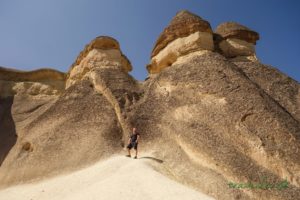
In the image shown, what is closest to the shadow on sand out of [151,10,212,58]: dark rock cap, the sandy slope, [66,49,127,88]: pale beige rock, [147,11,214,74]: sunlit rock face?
the sandy slope

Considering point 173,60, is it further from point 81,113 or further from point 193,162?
point 193,162

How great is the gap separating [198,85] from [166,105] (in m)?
1.48

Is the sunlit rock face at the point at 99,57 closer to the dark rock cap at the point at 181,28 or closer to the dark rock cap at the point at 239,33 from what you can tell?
the dark rock cap at the point at 181,28

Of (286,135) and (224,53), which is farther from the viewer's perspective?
(224,53)

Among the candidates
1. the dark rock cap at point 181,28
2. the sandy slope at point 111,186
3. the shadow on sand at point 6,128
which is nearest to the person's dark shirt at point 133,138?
the sandy slope at point 111,186

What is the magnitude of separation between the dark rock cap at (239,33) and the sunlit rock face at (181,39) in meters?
1.68

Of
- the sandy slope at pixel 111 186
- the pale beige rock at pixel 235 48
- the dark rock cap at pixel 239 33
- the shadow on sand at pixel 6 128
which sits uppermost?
the dark rock cap at pixel 239 33

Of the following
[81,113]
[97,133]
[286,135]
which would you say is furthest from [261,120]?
[81,113]

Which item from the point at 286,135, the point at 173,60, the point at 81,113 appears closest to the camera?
the point at 286,135

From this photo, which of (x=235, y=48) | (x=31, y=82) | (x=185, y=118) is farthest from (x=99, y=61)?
(x=31, y=82)

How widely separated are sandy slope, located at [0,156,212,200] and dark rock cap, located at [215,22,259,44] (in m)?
9.12

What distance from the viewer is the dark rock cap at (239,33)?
17.2 meters

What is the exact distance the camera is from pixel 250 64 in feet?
47.9

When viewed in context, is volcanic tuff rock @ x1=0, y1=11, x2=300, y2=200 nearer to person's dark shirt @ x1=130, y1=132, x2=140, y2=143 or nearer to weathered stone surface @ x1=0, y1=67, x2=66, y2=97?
person's dark shirt @ x1=130, y1=132, x2=140, y2=143
